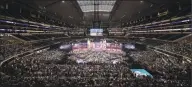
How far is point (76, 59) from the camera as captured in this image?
1806 inches

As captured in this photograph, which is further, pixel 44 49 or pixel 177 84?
pixel 44 49

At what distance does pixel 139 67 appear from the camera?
128 feet

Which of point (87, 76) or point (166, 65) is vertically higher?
point (166, 65)

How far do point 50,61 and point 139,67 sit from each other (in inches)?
687

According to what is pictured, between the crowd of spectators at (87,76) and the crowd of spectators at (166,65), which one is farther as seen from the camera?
the crowd of spectators at (166,65)

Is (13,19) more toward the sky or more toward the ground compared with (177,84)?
more toward the sky

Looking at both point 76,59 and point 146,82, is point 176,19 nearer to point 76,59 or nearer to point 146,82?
point 76,59

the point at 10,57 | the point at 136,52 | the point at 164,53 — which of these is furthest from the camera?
the point at 136,52

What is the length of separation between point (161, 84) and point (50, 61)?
2365cm

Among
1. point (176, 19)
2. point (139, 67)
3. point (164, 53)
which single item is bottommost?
point (139, 67)

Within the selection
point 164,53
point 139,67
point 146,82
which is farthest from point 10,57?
point 164,53

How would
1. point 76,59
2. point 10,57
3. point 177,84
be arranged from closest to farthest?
point 177,84
point 10,57
point 76,59

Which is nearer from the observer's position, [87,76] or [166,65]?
[87,76]

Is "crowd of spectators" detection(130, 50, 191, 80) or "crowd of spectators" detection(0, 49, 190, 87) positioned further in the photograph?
"crowd of spectators" detection(130, 50, 191, 80)
